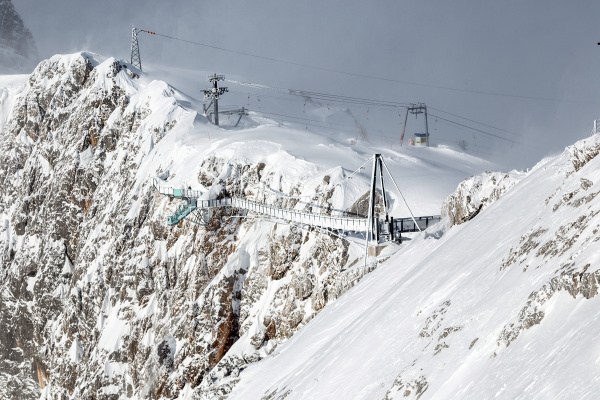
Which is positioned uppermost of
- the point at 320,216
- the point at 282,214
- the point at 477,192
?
the point at 282,214

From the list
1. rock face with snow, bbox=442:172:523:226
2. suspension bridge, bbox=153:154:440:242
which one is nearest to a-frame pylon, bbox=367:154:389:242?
suspension bridge, bbox=153:154:440:242

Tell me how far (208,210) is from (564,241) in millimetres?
61715

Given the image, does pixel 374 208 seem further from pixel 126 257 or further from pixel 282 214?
pixel 126 257

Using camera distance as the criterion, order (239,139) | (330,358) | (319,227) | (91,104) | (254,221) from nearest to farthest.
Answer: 1. (330,358)
2. (319,227)
3. (254,221)
4. (239,139)
5. (91,104)

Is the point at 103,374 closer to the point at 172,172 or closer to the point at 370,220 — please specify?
the point at 172,172

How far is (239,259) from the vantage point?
7306cm

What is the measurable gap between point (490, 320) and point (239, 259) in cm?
5359

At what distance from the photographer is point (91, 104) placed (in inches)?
4483

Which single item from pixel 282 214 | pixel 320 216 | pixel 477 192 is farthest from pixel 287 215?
pixel 477 192

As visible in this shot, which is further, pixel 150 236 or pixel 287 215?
pixel 150 236

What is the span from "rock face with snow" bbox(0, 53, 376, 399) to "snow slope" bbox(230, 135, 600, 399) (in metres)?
10.2

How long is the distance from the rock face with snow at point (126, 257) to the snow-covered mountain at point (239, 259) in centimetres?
23

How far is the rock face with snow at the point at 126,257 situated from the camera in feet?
226

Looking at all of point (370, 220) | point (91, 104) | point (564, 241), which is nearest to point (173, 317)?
point (370, 220)
